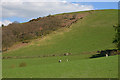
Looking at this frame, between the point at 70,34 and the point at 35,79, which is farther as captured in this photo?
the point at 70,34

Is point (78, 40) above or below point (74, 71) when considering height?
above

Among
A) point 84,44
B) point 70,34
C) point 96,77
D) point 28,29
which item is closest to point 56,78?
point 96,77

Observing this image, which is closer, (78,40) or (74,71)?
(74,71)

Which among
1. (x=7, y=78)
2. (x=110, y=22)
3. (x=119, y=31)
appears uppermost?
(x=110, y=22)

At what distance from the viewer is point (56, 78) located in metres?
13.9

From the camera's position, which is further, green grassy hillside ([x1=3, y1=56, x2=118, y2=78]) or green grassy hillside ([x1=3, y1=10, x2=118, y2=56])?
green grassy hillside ([x1=3, y1=10, x2=118, y2=56])

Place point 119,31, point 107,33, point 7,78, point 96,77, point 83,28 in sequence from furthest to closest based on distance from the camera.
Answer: point 83,28, point 107,33, point 119,31, point 7,78, point 96,77

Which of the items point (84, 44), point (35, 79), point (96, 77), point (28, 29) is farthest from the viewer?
point (28, 29)

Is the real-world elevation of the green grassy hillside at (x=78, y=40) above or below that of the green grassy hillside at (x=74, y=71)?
above

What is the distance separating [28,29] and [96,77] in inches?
3653

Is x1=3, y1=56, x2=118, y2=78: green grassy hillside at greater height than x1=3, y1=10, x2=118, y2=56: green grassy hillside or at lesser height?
lesser

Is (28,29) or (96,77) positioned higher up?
(28,29)

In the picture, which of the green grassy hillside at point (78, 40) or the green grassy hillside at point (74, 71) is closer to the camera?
the green grassy hillside at point (74, 71)

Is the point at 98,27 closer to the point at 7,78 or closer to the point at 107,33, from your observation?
the point at 107,33
